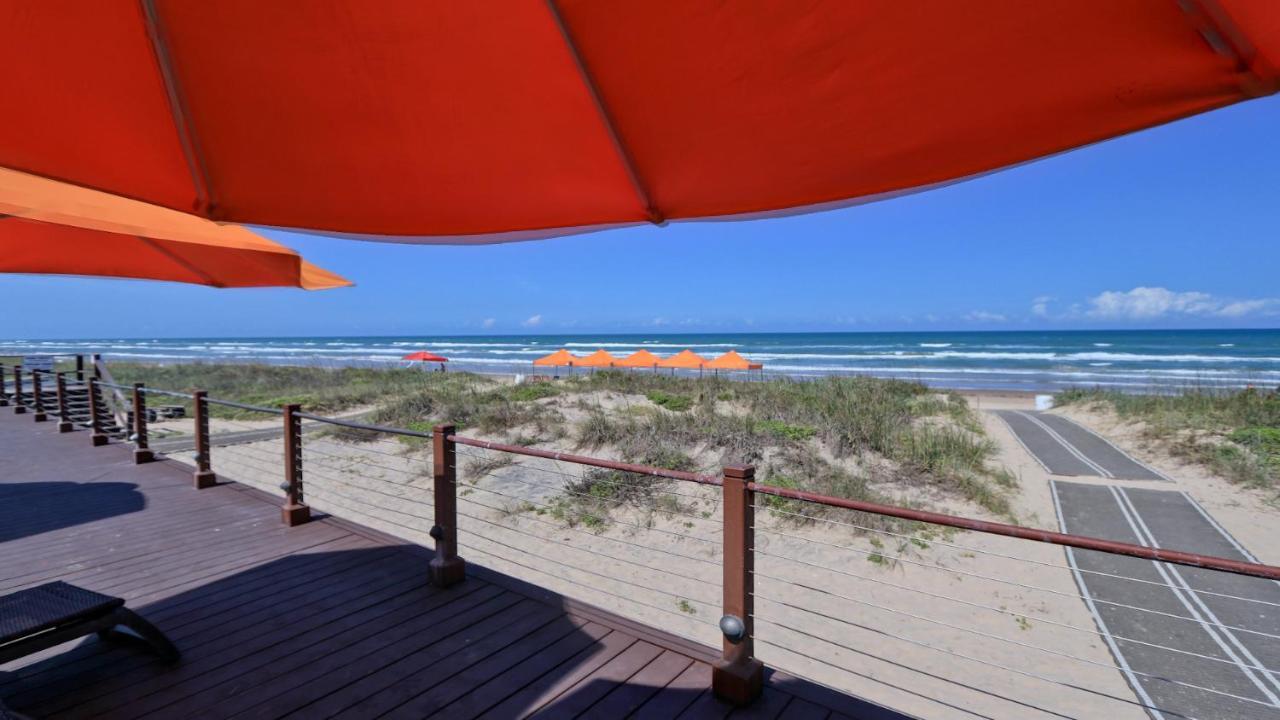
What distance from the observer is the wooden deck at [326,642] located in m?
2.44

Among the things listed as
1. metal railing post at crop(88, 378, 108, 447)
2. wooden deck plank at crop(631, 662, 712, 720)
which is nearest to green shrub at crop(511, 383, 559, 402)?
metal railing post at crop(88, 378, 108, 447)

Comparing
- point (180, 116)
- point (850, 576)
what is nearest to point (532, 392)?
point (850, 576)

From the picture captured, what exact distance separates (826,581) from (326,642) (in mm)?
4252

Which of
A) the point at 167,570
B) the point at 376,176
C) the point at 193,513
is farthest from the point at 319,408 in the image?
the point at 376,176

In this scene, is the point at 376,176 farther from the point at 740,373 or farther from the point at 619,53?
the point at 740,373

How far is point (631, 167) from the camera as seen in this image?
1.53 meters

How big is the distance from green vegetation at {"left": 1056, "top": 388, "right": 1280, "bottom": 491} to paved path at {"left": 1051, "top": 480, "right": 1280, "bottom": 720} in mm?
1700

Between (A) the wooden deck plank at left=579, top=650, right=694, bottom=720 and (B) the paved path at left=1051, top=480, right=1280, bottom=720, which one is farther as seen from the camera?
(B) the paved path at left=1051, top=480, right=1280, bottom=720

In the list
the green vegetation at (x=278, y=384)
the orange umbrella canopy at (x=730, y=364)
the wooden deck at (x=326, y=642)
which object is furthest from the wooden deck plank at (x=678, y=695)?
the orange umbrella canopy at (x=730, y=364)

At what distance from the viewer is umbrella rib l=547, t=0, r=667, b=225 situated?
1222 mm

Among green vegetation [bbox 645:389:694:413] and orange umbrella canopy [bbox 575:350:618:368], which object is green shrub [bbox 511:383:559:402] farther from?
orange umbrella canopy [bbox 575:350:618:368]

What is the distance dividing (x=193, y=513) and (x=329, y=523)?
3.99ft

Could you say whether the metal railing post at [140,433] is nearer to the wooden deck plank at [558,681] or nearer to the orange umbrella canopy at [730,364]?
the wooden deck plank at [558,681]

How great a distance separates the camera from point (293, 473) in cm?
459
